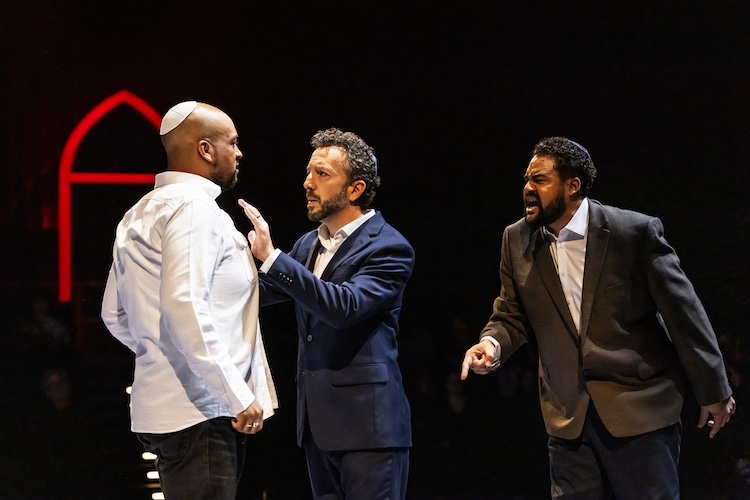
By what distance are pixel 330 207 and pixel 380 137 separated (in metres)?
1.24

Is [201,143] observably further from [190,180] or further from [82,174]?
[82,174]

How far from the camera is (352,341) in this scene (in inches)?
106

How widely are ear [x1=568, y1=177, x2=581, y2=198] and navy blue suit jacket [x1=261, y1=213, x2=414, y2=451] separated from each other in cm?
60

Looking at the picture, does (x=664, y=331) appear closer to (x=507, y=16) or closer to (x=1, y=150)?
(x=507, y=16)

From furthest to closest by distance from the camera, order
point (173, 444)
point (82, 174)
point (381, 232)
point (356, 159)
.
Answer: point (82, 174) → point (356, 159) → point (381, 232) → point (173, 444)

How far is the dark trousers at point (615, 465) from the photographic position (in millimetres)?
2557

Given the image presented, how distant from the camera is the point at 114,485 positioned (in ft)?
13.2

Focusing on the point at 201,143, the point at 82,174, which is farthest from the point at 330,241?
the point at 82,174

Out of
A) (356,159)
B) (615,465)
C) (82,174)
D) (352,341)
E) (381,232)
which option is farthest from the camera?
(82,174)

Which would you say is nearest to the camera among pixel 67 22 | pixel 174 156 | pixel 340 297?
pixel 174 156

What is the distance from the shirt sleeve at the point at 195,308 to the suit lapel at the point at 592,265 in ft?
3.85

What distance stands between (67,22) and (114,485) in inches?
90.9

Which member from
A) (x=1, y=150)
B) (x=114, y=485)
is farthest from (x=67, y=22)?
(x=114, y=485)

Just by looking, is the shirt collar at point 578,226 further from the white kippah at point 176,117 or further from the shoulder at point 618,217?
the white kippah at point 176,117
